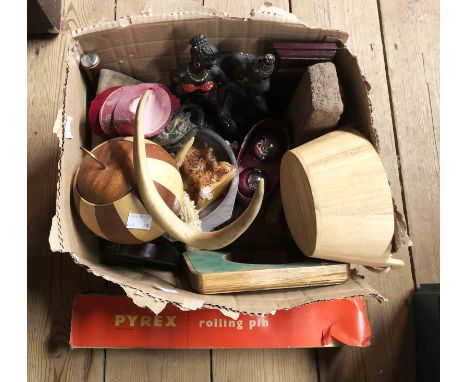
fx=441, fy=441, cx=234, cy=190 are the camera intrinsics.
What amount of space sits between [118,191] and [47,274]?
355 millimetres

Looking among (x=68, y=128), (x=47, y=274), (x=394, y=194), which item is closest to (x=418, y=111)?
(x=394, y=194)

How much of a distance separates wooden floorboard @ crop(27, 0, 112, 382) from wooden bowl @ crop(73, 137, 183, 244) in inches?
9.6

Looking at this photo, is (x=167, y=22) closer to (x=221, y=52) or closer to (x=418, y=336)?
(x=221, y=52)

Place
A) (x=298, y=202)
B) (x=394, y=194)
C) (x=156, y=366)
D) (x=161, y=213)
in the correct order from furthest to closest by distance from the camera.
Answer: (x=394, y=194), (x=156, y=366), (x=298, y=202), (x=161, y=213)

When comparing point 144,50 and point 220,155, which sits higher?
point 144,50

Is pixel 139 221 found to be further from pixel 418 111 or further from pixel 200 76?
→ pixel 418 111

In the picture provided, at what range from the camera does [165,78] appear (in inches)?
36.0

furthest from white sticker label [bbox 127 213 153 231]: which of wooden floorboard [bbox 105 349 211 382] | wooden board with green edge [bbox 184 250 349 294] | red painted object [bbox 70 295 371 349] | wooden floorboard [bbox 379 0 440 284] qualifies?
wooden floorboard [bbox 379 0 440 284]

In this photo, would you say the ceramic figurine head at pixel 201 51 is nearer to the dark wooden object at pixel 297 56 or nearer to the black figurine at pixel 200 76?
the black figurine at pixel 200 76

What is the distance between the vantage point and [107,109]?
81 cm

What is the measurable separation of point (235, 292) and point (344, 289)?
0.17 m

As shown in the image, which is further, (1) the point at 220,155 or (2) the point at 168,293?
(1) the point at 220,155

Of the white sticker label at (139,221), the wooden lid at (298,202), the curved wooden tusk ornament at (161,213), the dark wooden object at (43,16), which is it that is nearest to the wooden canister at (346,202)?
the wooden lid at (298,202)

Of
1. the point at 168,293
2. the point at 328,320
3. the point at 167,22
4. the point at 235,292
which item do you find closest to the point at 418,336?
the point at 328,320
